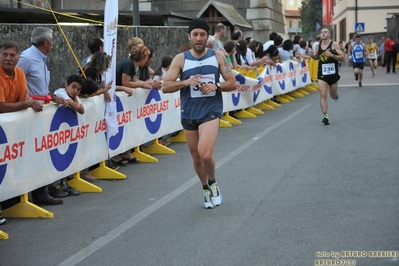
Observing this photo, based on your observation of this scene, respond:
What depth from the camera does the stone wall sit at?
44.3ft

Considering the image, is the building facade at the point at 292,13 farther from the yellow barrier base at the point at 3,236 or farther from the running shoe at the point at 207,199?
the yellow barrier base at the point at 3,236

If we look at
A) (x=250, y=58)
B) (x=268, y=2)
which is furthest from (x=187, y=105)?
(x=268, y=2)

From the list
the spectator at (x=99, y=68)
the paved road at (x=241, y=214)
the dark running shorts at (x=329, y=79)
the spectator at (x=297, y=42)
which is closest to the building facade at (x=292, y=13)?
the spectator at (x=297, y=42)

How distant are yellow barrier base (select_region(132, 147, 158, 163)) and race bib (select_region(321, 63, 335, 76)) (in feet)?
17.7

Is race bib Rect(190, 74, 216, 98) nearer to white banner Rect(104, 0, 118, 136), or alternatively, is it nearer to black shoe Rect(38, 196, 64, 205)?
black shoe Rect(38, 196, 64, 205)

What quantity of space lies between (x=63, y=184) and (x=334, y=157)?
13.3ft

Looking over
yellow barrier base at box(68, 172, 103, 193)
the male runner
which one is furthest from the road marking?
yellow barrier base at box(68, 172, 103, 193)

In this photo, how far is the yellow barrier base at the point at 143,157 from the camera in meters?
12.0

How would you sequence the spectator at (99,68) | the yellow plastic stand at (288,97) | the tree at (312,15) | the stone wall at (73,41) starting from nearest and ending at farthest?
the spectator at (99,68) < the stone wall at (73,41) < the yellow plastic stand at (288,97) < the tree at (312,15)

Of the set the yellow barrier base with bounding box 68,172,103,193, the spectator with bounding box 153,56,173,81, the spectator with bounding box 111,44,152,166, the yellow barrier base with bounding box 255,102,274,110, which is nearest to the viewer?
the yellow barrier base with bounding box 68,172,103,193

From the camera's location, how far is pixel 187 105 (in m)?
8.42

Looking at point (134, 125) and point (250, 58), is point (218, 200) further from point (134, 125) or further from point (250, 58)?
point (250, 58)

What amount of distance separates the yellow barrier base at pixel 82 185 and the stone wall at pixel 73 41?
414 centimetres

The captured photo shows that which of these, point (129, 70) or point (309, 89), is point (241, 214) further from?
point (309, 89)
